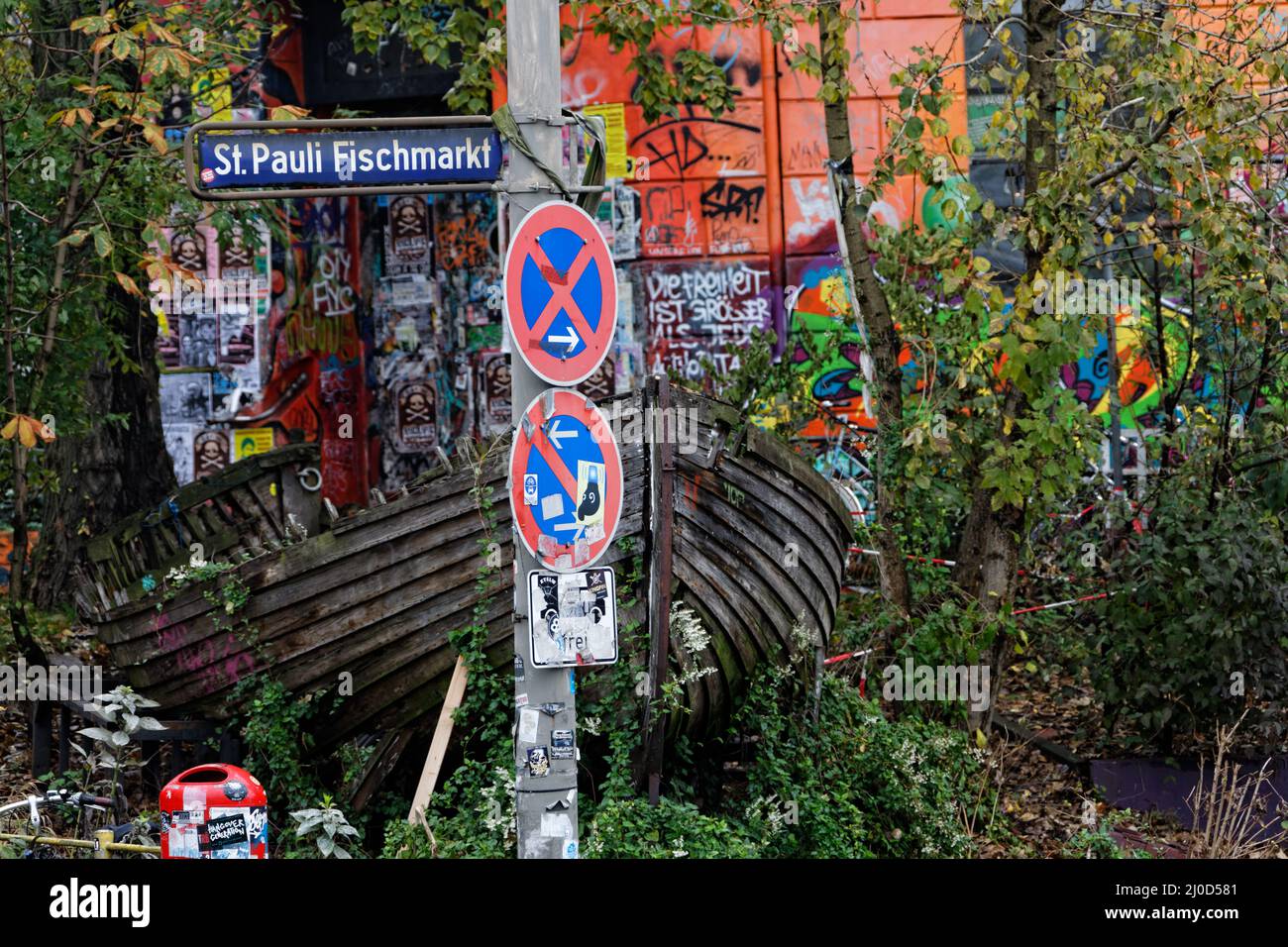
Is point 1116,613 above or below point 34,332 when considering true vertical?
below

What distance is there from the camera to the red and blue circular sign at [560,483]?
5453mm

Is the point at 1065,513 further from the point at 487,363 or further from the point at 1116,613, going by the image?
the point at 487,363

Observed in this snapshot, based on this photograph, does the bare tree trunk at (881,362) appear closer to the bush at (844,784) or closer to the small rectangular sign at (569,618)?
the bush at (844,784)

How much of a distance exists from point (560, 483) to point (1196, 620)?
207 inches

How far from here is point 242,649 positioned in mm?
7750

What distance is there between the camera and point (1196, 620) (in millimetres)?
9156

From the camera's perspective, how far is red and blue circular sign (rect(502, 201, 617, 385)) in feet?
17.7

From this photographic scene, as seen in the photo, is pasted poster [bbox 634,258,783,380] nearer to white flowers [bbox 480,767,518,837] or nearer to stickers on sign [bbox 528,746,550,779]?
white flowers [bbox 480,767,518,837]

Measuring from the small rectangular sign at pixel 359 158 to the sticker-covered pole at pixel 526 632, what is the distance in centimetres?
29

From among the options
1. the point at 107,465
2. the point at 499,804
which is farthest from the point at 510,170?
the point at 107,465

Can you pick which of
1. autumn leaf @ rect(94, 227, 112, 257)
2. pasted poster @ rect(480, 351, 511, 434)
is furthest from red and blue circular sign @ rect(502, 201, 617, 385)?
pasted poster @ rect(480, 351, 511, 434)
